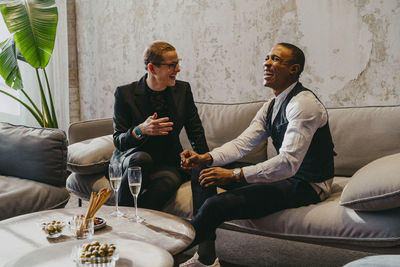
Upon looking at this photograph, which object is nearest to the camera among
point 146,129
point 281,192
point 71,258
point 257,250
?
point 71,258

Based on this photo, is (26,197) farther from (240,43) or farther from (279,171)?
(240,43)

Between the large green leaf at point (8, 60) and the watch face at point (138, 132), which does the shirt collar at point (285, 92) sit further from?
the large green leaf at point (8, 60)

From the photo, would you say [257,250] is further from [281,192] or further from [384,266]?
[384,266]

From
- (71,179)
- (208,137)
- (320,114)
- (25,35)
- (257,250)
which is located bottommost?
(257,250)

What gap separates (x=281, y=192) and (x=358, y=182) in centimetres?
33

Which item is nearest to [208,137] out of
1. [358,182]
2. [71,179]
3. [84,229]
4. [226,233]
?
[226,233]

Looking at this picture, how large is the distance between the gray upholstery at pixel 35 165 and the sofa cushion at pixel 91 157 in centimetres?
12

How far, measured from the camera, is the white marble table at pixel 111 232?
1480 mm

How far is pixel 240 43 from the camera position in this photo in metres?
3.30

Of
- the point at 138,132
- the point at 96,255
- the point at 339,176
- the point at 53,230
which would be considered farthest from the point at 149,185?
the point at 96,255

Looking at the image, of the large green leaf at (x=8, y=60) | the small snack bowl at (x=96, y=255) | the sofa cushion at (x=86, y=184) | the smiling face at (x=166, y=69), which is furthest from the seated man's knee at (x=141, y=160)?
the large green leaf at (x=8, y=60)

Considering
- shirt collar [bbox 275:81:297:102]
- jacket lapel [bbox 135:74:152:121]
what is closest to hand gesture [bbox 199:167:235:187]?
A: shirt collar [bbox 275:81:297:102]

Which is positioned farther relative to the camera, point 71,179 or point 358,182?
point 71,179

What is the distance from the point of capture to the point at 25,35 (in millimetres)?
3562
